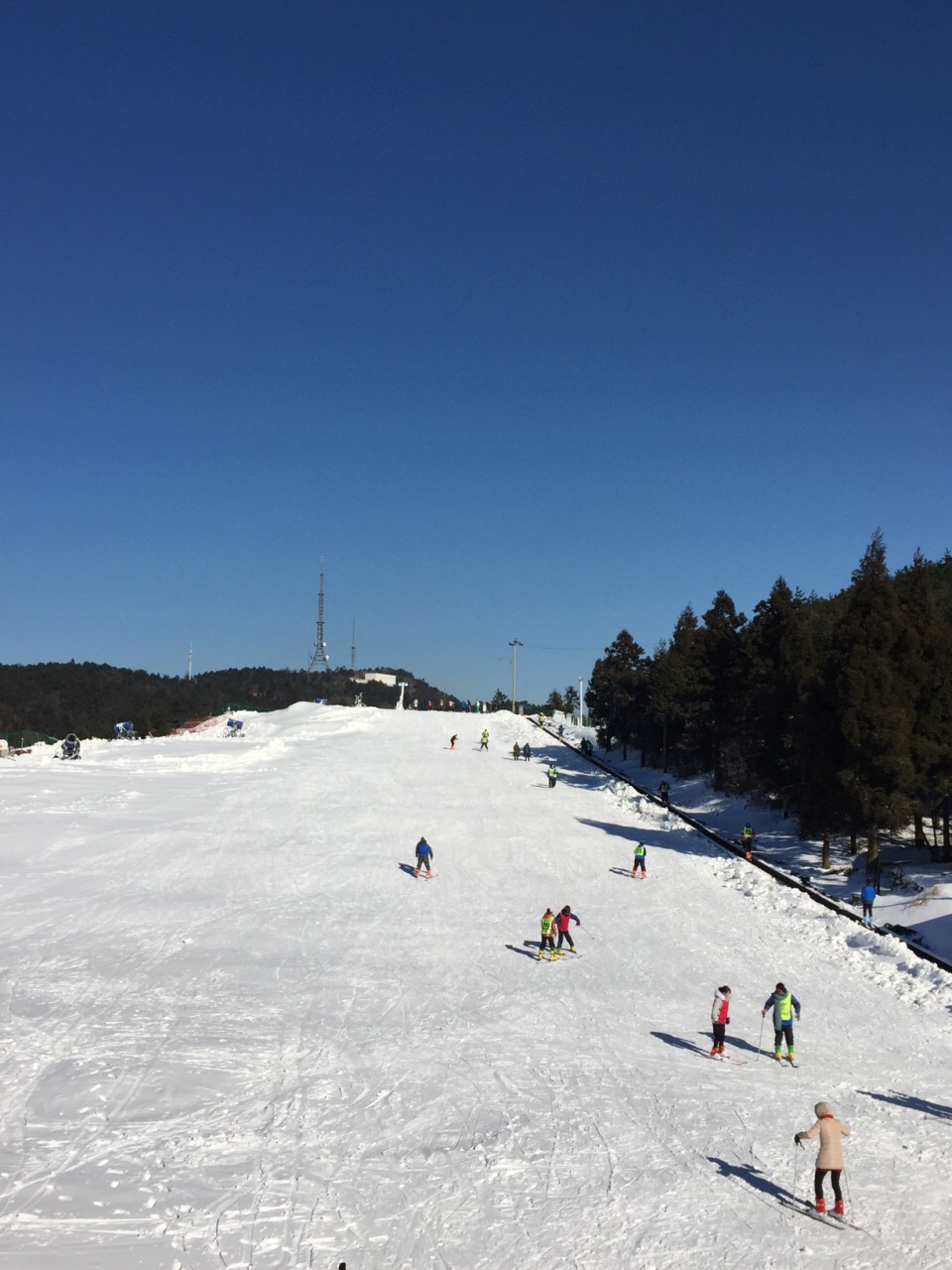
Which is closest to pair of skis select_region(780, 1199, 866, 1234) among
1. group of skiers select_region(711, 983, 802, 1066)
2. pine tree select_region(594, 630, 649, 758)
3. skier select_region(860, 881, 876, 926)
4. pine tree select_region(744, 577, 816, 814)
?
group of skiers select_region(711, 983, 802, 1066)

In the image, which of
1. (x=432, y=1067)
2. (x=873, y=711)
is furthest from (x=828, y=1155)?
(x=873, y=711)

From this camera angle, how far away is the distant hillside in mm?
130500

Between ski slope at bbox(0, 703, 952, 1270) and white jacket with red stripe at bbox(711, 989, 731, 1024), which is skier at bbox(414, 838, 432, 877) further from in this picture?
white jacket with red stripe at bbox(711, 989, 731, 1024)

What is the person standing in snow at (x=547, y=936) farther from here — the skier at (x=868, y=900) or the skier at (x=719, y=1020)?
the skier at (x=868, y=900)

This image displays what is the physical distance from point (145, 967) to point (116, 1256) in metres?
8.78

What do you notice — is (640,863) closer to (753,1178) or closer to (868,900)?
(868,900)

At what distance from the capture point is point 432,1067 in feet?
41.3

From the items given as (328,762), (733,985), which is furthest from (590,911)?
(328,762)

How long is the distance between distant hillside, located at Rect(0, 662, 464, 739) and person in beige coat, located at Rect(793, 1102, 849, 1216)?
3772 inches

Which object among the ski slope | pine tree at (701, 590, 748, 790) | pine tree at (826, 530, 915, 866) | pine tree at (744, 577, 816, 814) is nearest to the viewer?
the ski slope

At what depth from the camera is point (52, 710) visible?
14350cm

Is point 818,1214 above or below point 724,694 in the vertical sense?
below

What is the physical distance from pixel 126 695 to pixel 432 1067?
160474mm

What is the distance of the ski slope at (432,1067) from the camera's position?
870 cm
